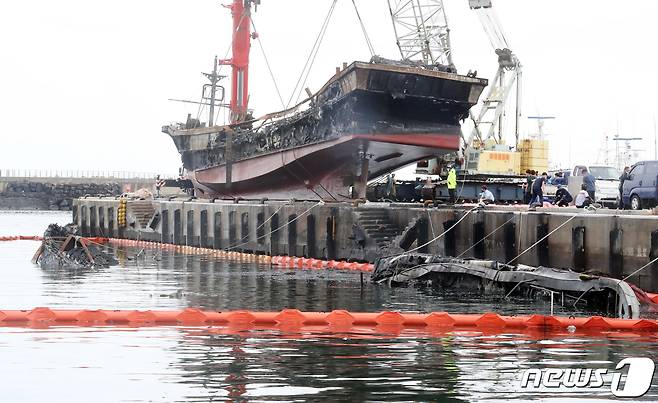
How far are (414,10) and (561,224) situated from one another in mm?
36728

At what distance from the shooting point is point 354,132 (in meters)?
37.5

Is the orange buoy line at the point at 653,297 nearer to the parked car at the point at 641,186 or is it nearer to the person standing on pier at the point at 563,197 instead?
the parked car at the point at 641,186

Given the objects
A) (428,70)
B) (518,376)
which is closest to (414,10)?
(428,70)

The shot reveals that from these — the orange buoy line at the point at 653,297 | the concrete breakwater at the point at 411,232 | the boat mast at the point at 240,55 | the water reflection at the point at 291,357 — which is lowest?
the water reflection at the point at 291,357

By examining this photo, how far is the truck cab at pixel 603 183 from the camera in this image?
39750mm

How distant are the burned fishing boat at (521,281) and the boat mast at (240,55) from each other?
106 ft

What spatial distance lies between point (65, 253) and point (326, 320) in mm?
17895

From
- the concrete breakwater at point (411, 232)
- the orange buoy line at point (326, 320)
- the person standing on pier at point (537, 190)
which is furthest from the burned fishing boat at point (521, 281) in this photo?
the person standing on pier at point (537, 190)

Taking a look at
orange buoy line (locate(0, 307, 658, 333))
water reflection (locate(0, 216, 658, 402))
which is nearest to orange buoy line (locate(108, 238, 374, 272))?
water reflection (locate(0, 216, 658, 402))

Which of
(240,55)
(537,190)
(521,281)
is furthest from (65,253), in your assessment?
(240,55)

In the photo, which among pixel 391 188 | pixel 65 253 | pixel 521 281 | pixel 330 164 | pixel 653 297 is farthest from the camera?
pixel 391 188

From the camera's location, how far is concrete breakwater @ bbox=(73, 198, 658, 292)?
21906 millimetres

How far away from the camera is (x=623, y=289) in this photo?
1789 centimetres

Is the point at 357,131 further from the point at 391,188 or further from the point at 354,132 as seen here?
the point at 391,188
